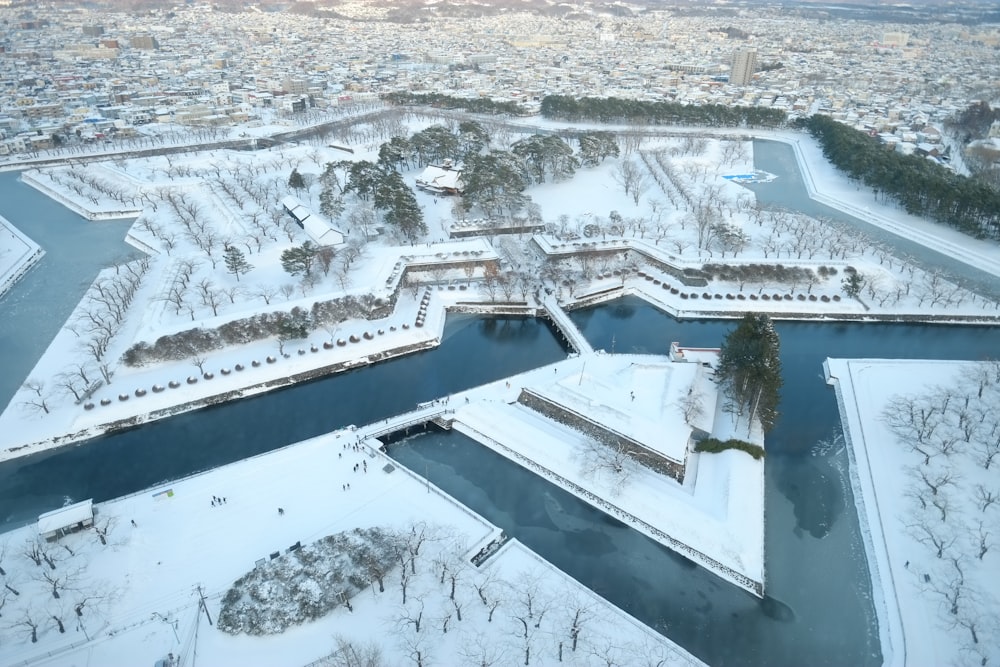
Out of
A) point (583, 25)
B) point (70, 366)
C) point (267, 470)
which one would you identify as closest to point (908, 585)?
point (267, 470)

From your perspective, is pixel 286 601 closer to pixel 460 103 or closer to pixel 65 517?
pixel 65 517

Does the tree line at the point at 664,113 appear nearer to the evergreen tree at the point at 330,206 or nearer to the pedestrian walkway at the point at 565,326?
the evergreen tree at the point at 330,206

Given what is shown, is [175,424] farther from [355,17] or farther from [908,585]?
[355,17]

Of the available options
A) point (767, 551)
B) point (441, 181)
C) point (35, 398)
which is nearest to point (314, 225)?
point (441, 181)

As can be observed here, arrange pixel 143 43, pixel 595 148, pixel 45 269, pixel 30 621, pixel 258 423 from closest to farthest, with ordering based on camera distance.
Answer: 1. pixel 30 621
2. pixel 258 423
3. pixel 45 269
4. pixel 595 148
5. pixel 143 43

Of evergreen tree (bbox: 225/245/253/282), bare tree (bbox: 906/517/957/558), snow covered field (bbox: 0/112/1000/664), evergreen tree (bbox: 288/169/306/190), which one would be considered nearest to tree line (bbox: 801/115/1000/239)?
snow covered field (bbox: 0/112/1000/664)

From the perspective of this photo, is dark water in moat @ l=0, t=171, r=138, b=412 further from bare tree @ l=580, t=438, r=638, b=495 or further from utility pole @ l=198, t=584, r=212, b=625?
bare tree @ l=580, t=438, r=638, b=495
